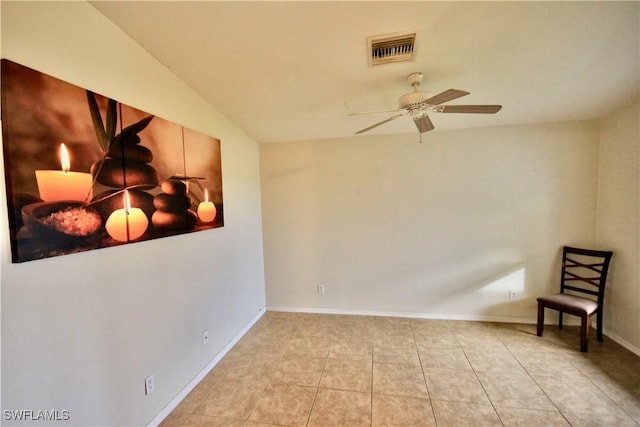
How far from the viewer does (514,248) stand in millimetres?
3082

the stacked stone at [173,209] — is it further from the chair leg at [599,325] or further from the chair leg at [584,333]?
the chair leg at [599,325]

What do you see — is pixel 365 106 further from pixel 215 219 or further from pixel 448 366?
pixel 448 366

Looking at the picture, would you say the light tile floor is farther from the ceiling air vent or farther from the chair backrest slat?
the ceiling air vent

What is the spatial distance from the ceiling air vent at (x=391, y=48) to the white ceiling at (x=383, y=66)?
48 mm

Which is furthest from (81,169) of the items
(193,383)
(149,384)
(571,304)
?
(571,304)

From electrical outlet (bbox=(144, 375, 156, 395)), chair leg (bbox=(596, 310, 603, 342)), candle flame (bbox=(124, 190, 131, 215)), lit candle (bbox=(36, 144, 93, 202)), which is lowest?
chair leg (bbox=(596, 310, 603, 342))

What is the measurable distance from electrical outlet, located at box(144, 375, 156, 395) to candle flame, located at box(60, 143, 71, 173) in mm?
1410

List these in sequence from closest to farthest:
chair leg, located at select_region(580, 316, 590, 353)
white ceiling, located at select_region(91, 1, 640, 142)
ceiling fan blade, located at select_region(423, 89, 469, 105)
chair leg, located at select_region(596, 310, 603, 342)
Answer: white ceiling, located at select_region(91, 1, 640, 142) → ceiling fan blade, located at select_region(423, 89, 469, 105) → chair leg, located at select_region(580, 316, 590, 353) → chair leg, located at select_region(596, 310, 603, 342)

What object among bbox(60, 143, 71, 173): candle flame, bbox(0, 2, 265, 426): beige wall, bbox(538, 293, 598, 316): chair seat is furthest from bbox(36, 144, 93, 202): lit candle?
bbox(538, 293, 598, 316): chair seat

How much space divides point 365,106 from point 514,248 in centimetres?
254

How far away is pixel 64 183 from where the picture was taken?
3.90 ft

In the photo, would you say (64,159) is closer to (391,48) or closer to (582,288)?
(391,48)

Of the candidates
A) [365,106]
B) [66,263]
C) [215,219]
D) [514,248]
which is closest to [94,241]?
[66,263]

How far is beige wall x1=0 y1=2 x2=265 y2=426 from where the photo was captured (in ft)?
3.50
